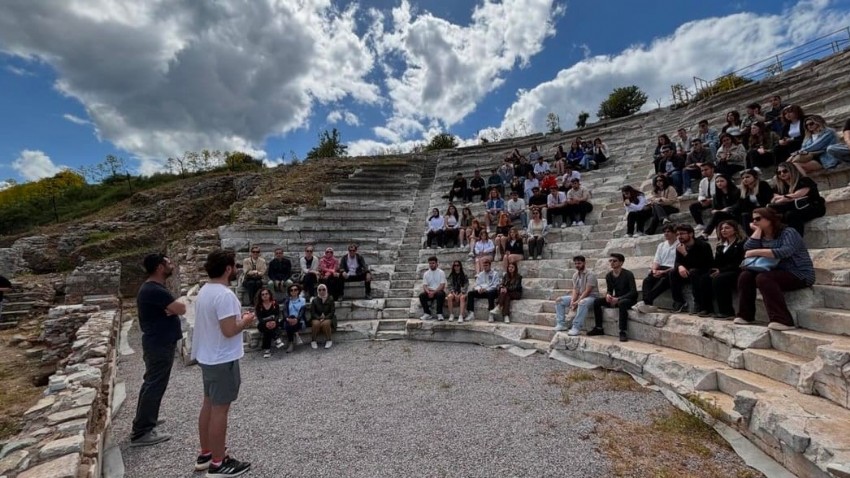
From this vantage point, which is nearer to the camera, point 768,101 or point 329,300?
point 329,300

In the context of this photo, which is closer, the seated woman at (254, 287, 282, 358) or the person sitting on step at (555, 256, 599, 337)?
the person sitting on step at (555, 256, 599, 337)

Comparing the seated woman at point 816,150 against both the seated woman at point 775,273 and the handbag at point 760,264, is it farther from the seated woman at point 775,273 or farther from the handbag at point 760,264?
the handbag at point 760,264

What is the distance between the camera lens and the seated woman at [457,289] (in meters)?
7.40

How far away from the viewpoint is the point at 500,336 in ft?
21.5

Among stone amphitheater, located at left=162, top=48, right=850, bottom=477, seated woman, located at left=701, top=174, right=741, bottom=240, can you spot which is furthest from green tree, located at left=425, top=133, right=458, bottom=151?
seated woman, located at left=701, top=174, right=741, bottom=240

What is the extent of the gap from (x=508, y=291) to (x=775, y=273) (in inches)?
151

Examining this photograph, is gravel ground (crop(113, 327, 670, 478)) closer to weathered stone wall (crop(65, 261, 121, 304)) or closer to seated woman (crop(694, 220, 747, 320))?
seated woman (crop(694, 220, 747, 320))

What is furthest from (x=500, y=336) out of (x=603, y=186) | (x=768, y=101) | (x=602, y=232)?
(x=768, y=101)

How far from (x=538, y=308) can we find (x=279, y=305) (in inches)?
187

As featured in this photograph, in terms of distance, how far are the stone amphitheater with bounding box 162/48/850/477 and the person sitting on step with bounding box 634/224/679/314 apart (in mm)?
208

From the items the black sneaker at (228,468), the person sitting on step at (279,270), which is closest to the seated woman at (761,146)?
the black sneaker at (228,468)

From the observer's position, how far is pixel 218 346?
2783 mm

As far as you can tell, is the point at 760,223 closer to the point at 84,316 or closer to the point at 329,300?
the point at 329,300

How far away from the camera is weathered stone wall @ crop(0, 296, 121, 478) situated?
2.61 metres
